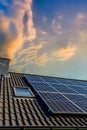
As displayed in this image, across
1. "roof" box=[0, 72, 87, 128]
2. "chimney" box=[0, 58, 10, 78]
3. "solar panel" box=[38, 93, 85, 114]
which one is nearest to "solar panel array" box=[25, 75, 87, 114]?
"solar panel" box=[38, 93, 85, 114]

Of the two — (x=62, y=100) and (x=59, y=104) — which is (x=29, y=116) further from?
(x=62, y=100)

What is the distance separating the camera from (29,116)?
9383 millimetres

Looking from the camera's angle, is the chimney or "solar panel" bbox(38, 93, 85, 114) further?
the chimney

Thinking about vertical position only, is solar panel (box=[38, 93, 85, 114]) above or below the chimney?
below

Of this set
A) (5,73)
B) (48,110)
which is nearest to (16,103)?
(48,110)

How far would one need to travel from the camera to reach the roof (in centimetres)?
852

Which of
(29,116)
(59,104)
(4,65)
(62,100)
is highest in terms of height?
(4,65)

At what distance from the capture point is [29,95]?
12.4m

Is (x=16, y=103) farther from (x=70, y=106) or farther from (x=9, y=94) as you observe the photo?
(x=70, y=106)

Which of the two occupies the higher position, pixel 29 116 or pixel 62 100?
pixel 62 100

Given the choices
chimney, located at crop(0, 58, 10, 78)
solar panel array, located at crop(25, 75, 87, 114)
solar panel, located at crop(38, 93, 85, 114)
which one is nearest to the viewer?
solar panel, located at crop(38, 93, 85, 114)

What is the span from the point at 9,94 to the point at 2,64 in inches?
261

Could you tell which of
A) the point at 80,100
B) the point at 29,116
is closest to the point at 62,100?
the point at 80,100

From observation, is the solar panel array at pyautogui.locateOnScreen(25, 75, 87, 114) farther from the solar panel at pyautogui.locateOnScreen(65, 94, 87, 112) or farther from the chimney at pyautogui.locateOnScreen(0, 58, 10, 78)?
the chimney at pyautogui.locateOnScreen(0, 58, 10, 78)
